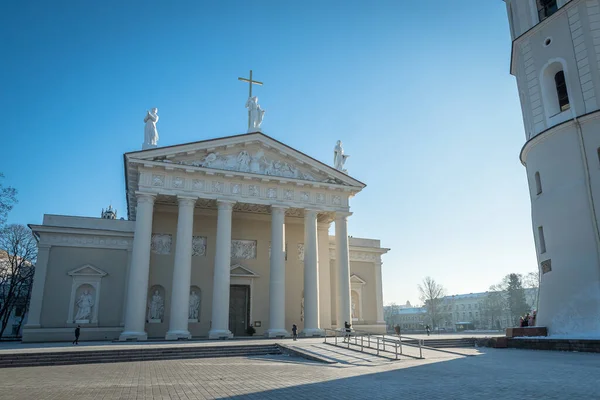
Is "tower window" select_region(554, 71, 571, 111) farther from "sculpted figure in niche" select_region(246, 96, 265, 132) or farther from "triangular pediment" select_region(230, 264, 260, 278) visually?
"triangular pediment" select_region(230, 264, 260, 278)

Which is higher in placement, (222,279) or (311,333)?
(222,279)

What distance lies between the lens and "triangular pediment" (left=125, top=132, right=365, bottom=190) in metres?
25.3

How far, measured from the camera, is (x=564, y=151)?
757 inches

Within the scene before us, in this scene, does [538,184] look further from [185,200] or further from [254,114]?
[185,200]

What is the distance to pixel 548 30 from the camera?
21.0m

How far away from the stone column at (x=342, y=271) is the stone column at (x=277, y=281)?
3.62m

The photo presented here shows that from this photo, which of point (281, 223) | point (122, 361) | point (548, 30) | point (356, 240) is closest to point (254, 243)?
point (281, 223)

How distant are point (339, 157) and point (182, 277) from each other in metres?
13.5

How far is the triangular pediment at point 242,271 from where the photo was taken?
92.5 ft

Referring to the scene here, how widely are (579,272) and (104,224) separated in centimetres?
2494

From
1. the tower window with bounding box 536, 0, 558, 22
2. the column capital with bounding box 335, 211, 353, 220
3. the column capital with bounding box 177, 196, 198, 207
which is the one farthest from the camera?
the column capital with bounding box 335, 211, 353, 220

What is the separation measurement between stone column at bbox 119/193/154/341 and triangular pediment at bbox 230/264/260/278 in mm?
6164

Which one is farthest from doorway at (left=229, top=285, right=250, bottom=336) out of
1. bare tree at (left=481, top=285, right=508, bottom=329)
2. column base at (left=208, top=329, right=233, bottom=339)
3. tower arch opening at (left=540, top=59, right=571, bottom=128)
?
bare tree at (left=481, top=285, right=508, bottom=329)

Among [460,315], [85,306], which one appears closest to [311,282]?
[85,306]
